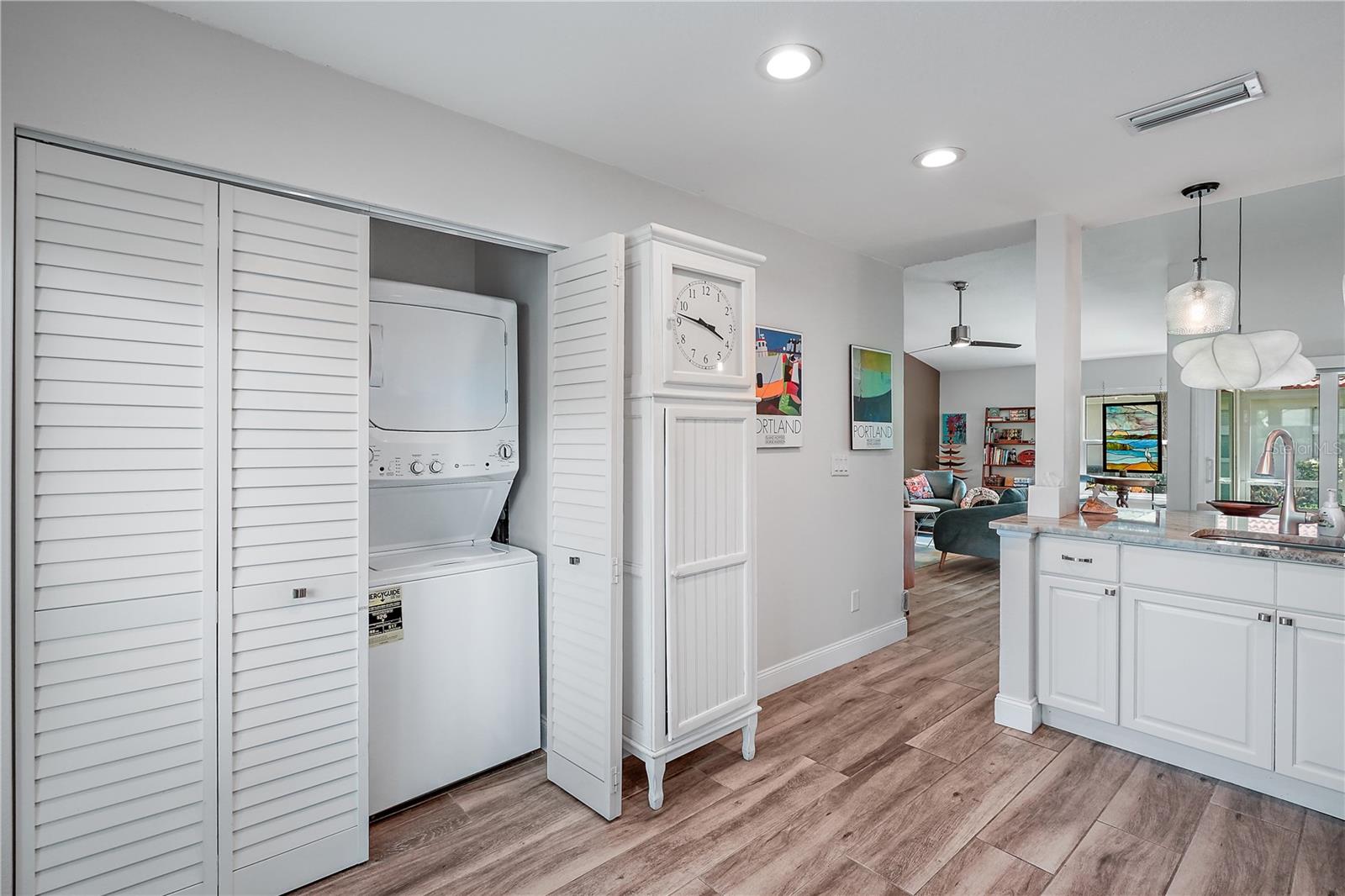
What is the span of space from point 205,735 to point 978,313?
273 inches

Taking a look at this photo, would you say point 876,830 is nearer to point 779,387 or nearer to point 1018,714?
point 1018,714

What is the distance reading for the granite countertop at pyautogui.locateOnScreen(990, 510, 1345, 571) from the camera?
230cm

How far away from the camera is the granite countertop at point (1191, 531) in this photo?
2303 mm

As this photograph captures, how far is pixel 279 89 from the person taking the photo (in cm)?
187

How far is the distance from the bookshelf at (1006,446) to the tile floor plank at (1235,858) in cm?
895

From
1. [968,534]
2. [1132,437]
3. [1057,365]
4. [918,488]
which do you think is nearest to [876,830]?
[1057,365]

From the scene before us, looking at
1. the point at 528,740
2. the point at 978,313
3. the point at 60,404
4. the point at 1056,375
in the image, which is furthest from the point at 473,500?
the point at 978,313

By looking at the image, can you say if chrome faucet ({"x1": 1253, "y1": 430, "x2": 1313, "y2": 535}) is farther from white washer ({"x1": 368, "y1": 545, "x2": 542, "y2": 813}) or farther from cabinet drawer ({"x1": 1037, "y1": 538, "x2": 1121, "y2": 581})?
white washer ({"x1": 368, "y1": 545, "x2": 542, "y2": 813})

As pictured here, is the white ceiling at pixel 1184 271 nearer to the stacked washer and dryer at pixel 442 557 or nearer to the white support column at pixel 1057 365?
the white support column at pixel 1057 365

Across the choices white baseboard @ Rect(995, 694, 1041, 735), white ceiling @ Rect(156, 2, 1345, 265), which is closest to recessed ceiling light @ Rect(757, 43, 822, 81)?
white ceiling @ Rect(156, 2, 1345, 265)

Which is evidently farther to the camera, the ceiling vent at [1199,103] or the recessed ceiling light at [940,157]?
the recessed ceiling light at [940,157]

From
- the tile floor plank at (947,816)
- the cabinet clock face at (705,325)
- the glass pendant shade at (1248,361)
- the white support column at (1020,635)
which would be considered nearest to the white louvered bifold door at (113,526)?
the cabinet clock face at (705,325)

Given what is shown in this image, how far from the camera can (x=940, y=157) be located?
2.55 meters

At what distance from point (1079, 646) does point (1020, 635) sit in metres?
0.23
